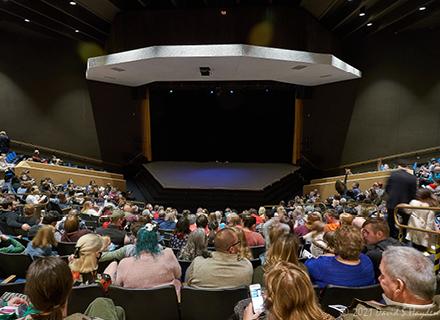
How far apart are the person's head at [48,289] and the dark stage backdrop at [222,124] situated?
1584 cm

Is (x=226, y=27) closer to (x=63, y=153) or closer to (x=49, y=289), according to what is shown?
(x=63, y=153)

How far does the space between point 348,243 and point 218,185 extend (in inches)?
440

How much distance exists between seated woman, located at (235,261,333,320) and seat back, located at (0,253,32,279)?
3.20 m

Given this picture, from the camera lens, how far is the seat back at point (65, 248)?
4.42 m

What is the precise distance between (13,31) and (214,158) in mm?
10378

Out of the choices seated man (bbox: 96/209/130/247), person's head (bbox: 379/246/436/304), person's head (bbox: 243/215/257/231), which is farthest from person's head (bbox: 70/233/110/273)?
person's head (bbox: 243/215/257/231)

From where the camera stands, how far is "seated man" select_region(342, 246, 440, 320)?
161 cm

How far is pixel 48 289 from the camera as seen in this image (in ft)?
5.39

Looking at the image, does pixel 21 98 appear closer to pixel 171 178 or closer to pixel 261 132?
pixel 171 178

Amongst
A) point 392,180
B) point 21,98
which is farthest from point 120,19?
point 392,180

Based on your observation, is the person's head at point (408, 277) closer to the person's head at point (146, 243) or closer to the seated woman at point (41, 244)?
the person's head at point (146, 243)

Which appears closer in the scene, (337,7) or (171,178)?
(337,7)

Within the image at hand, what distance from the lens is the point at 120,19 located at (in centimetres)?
1366

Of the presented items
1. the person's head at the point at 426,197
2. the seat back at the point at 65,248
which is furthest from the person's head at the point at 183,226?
the person's head at the point at 426,197
